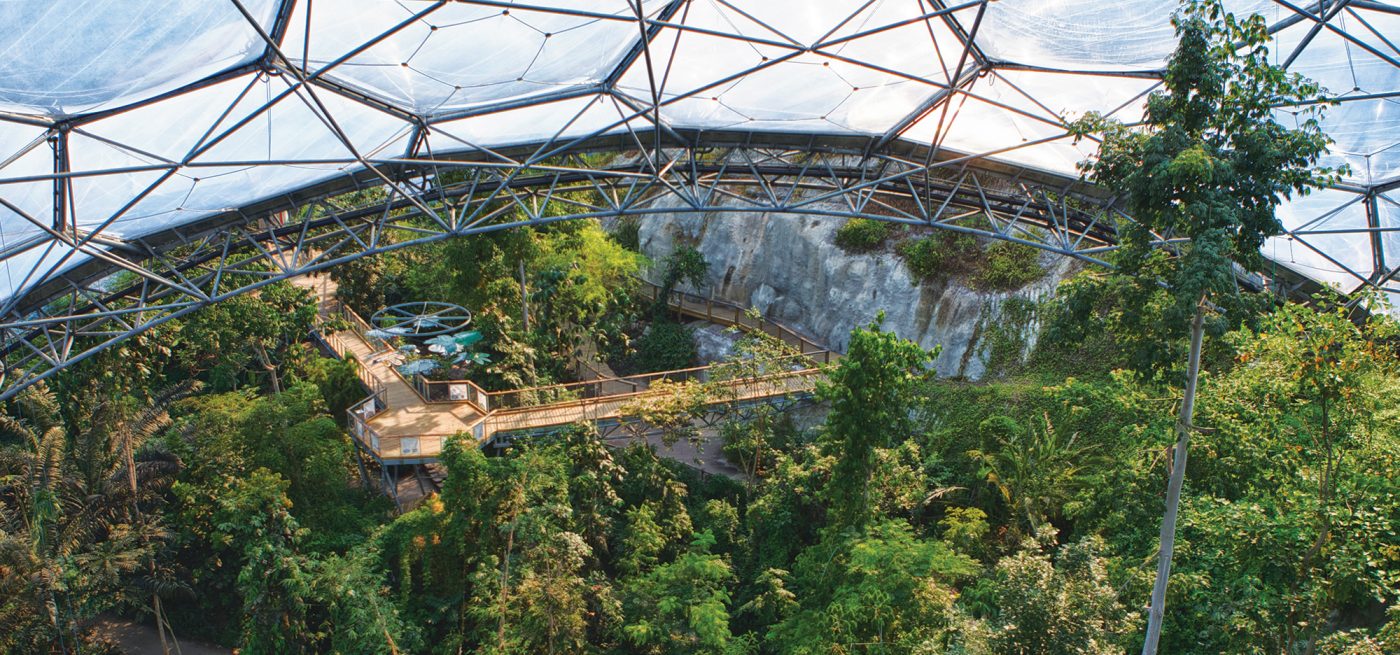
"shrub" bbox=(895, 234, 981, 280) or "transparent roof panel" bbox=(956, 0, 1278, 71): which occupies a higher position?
"transparent roof panel" bbox=(956, 0, 1278, 71)

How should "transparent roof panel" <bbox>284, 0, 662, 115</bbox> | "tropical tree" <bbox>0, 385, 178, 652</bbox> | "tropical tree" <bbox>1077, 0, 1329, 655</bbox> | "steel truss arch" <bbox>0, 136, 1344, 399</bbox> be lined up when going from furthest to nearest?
"tropical tree" <bbox>0, 385, 178, 652</bbox>
"steel truss arch" <bbox>0, 136, 1344, 399</bbox>
"transparent roof panel" <bbox>284, 0, 662, 115</bbox>
"tropical tree" <bbox>1077, 0, 1329, 655</bbox>

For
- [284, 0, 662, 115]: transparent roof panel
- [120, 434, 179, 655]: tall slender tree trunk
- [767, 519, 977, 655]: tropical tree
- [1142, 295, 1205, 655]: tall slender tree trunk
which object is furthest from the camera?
[120, 434, 179, 655]: tall slender tree trunk

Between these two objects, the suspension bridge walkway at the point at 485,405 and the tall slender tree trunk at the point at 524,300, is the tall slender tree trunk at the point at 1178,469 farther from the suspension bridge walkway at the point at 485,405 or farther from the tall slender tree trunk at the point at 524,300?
the tall slender tree trunk at the point at 524,300

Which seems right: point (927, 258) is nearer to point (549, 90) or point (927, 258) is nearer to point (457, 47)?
point (549, 90)

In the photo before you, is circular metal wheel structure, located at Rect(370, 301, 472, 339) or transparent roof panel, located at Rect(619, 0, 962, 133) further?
circular metal wheel structure, located at Rect(370, 301, 472, 339)

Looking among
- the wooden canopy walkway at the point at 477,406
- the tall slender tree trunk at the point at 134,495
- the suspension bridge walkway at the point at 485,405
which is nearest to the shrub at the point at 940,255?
the suspension bridge walkway at the point at 485,405

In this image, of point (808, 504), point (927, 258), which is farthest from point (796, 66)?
point (927, 258)

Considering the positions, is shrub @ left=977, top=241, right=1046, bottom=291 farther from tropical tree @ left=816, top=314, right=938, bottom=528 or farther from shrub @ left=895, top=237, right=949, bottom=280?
tropical tree @ left=816, top=314, right=938, bottom=528

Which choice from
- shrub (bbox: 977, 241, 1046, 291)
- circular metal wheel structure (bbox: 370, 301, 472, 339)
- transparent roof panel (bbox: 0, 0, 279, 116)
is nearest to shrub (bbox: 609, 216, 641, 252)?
circular metal wheel structure (bbox: 370, 301, 472, 339)
